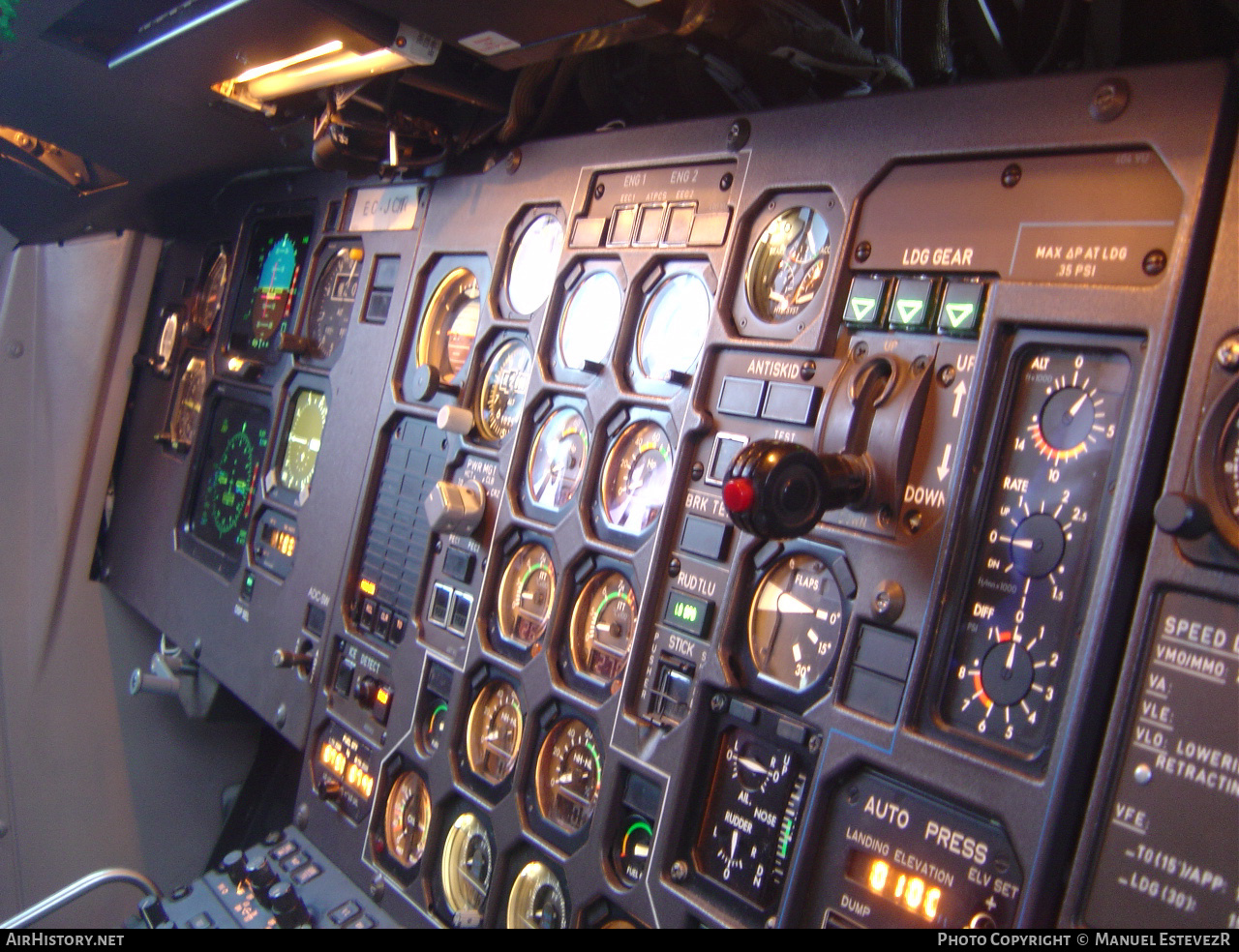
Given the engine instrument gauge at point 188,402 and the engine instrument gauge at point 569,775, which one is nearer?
the engine instrument gauge at point 569,775

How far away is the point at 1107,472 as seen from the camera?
4.25 feet

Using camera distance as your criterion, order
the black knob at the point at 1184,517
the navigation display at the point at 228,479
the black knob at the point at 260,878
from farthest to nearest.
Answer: the navigation display at the point at 228,479 → the black knob at the point at 260,878 → the black knob at the point at 1184,517

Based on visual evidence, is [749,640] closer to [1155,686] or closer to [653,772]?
[653,772]

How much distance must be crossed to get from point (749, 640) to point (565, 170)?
49.4 inches

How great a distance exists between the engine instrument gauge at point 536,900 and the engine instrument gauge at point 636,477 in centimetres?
72

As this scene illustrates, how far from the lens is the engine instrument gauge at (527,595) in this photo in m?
2.14

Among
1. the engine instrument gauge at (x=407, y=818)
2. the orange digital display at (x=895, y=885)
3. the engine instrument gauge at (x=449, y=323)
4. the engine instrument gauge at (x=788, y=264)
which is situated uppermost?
the engine instrument gauge at (x=788, y=264)

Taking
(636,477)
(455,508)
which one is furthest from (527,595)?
(636,477)

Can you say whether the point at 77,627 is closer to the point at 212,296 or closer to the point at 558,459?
the point at 212,296

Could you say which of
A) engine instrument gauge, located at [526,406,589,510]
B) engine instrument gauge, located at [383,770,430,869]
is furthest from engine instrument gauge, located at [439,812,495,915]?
engine instrument gauge, located at [526,406,589,510]

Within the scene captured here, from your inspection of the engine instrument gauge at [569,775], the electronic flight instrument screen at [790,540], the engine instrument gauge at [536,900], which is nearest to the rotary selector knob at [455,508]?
the electronic flight instrument screen at [790,540]

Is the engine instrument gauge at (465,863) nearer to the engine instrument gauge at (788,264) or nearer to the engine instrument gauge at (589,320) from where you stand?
the engine instrument gauge at (589,320)

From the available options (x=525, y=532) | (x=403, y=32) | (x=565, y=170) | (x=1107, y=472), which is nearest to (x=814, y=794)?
(x=1107, y=472)

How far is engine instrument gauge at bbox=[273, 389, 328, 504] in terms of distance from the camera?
3119 millimetres
